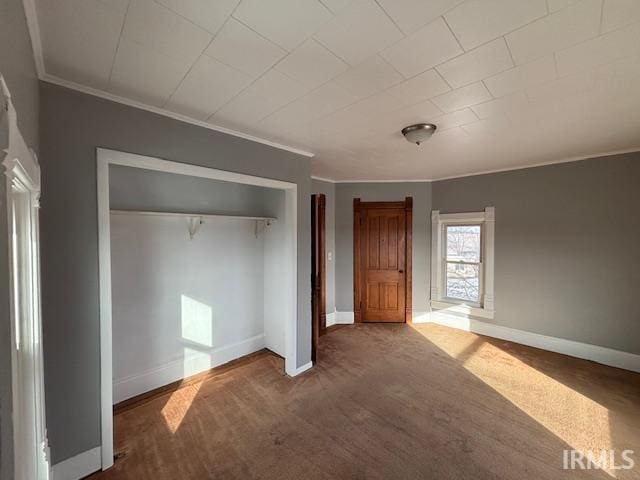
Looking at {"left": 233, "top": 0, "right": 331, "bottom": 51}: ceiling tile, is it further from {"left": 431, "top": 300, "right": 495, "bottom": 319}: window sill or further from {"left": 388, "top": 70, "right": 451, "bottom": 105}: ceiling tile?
{"left": 431, "top": 300, "right": 495, "bottom": 319}: window sill

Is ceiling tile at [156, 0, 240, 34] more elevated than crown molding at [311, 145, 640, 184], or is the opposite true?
ceiling tile at [156, 0, 240, 34]

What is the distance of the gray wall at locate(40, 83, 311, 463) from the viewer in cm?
157

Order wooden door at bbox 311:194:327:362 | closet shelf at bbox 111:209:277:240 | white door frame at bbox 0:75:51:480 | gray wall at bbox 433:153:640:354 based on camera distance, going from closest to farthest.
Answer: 1. white door frame at bbox 0:75:51:480
2. closet shelf at bbox 111:209:277:240
3. gray wall at bbox 433:153:640:354
4. wooden door at bbox 311:194:327:362

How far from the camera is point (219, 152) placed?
7.43ft

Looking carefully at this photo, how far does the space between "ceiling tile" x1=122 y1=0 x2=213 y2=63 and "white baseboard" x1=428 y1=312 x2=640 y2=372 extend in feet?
15.2

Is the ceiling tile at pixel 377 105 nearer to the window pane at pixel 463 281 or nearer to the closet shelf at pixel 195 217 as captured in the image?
the closet shelf at pixel 195 217

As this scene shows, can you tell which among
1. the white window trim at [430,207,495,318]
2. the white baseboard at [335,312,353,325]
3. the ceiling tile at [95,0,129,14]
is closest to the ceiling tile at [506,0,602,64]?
the ceiling tile at [95,0,129,14]

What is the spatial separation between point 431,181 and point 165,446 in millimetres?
4660

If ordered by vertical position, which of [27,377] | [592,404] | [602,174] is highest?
[602,174]

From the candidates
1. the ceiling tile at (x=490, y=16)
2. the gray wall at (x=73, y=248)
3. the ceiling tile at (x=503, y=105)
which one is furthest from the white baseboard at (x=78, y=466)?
the ceiling tile at (x=503, y=105)

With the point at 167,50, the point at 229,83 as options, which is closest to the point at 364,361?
the point at 229,83

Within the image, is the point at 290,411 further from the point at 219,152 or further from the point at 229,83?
the point at 229,83

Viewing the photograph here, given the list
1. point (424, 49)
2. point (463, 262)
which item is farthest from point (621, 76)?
point (463, 262)

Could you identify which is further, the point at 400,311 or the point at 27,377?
the point at 400,311
